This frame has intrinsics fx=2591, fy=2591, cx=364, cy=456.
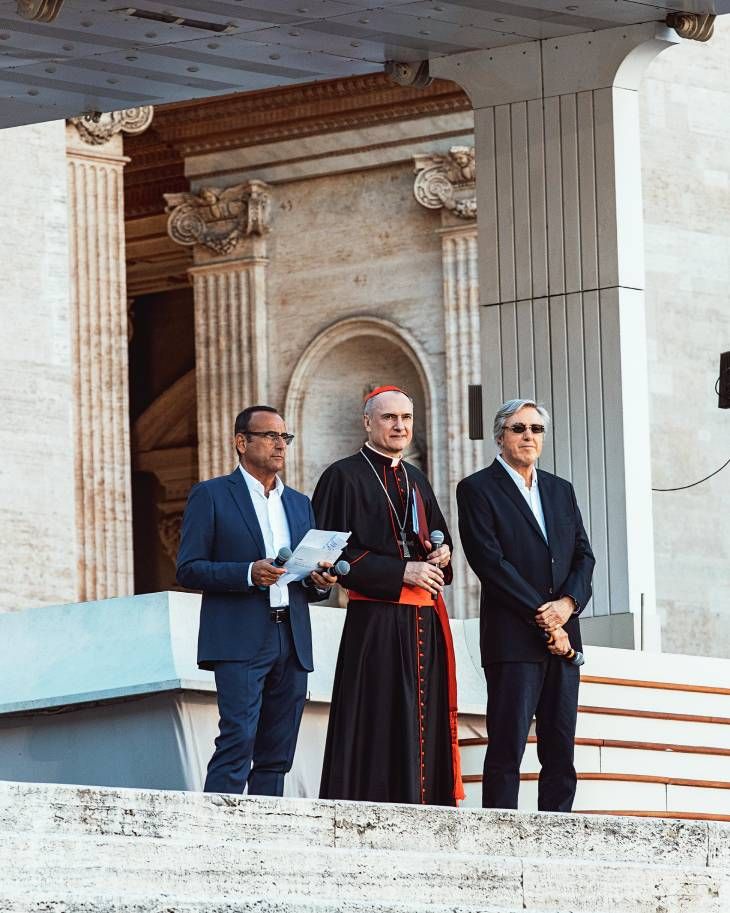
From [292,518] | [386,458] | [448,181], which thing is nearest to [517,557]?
[386,458]

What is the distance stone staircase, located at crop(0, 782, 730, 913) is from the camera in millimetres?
7059

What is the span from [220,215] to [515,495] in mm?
12693

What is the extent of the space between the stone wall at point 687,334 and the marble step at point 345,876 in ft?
43.1

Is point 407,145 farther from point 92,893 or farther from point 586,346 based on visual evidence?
point 92,893

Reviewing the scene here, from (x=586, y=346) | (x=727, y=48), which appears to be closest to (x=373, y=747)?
(x=586, y=346)

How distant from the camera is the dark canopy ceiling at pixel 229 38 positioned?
40.6 ft

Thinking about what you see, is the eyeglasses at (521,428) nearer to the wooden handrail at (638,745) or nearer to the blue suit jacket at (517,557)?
the blue suit jacket at (517,557)

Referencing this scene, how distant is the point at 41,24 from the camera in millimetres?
12344

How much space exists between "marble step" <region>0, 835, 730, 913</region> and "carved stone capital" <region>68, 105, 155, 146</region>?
11852 millimetres

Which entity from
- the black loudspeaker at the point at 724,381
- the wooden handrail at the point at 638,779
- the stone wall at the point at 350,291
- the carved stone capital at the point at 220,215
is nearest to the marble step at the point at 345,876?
the wooden handrail at the point at 638,779

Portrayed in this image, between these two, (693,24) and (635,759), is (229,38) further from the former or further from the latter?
(635,759)

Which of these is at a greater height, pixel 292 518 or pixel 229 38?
pixel 229 38

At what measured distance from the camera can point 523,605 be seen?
978 centimetres

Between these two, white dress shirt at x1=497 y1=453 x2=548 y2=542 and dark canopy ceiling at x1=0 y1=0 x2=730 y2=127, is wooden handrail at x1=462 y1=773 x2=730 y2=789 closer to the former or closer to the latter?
white dress shirt at x1=497 y1=453 x2=548 y2=542
